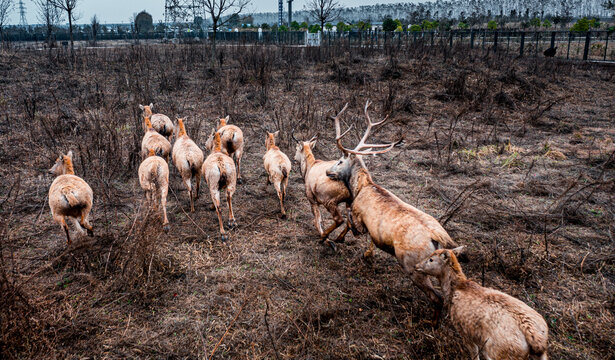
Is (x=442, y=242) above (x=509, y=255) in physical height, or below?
above

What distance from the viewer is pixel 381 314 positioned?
3736mm

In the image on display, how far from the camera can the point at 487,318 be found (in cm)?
275

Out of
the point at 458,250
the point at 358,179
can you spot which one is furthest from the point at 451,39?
the point at 458,250

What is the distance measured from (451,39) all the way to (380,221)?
757 inches

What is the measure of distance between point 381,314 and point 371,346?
46 cm

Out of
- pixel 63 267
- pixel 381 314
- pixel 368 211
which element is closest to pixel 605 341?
pixel 381 314

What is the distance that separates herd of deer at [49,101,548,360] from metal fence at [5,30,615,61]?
47.2ft

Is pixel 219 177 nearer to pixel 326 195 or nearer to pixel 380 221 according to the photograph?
pixel 326 195

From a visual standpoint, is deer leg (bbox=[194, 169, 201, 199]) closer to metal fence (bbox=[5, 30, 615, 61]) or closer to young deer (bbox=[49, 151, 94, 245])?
young deer (bbox=[49, 151, 94, 245])

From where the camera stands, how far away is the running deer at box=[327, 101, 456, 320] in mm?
3379

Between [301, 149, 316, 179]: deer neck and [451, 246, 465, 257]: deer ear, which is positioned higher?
[301, 149, 316, 179]: deer neck

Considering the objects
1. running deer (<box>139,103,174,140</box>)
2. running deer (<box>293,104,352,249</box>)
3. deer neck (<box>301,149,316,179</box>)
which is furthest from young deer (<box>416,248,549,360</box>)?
running deer (<box>139,103,174,140</box>)

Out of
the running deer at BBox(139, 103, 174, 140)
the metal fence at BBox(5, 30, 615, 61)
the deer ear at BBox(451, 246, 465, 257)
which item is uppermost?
the metal fence at BBox(5, 30, 615, 61)

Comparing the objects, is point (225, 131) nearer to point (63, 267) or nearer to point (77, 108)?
point (63, 267)
